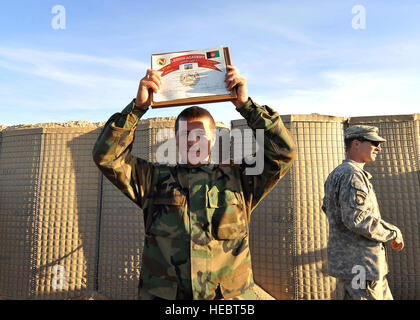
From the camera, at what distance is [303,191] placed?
4.09 meters

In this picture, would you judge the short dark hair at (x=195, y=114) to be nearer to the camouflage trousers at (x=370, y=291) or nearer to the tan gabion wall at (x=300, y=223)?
the camouflage trousers at (x=370, y=291)

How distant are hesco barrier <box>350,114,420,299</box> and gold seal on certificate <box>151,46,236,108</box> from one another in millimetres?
3867

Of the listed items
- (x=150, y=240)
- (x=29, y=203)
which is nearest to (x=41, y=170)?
(x=29, y=203)

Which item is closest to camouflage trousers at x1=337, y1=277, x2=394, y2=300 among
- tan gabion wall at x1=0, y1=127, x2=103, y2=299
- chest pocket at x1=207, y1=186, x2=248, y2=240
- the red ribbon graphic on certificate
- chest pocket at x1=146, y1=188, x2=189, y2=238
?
chest pocket at x1=207, y1=186, x2=248, y2=240

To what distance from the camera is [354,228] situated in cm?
200

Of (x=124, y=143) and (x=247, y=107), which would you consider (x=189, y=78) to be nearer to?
(x=247, y=107)

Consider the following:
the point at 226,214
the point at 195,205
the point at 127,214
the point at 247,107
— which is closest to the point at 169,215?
the point at 195,205

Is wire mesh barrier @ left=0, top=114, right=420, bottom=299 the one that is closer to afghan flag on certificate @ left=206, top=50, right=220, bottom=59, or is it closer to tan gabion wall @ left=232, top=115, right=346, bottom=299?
tan gabion wall @ left=232, top=115, right=346, bottom=299

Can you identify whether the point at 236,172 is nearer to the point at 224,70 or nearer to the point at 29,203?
the point at 224,70

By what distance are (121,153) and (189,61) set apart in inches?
22.4

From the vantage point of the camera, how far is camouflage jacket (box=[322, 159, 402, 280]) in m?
2.00

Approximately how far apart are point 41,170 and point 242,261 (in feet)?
15.2
